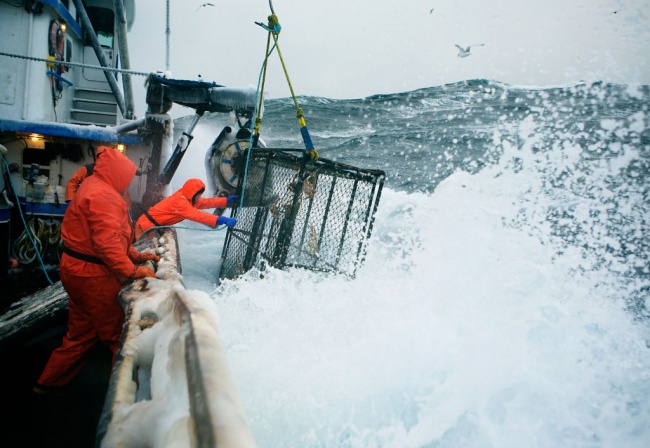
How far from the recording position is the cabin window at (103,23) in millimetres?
9594

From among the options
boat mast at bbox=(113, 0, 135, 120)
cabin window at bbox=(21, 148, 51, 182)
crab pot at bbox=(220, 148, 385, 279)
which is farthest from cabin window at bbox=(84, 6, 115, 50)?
crab pot at bbox=(220, 148, 385, 279)

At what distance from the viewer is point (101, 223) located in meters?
2.70

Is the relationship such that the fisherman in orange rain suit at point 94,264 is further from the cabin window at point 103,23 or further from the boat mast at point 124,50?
the cabin window at point 103,23

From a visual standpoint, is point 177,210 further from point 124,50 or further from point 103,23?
point 103,23

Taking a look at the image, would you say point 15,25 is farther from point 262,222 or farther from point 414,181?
point 414,181

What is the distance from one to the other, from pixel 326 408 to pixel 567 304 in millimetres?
3088

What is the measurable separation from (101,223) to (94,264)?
15.0 inches

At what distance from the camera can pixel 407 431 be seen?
2.51m

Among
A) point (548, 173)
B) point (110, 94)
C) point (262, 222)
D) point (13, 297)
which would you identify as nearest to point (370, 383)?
point (262, 222)

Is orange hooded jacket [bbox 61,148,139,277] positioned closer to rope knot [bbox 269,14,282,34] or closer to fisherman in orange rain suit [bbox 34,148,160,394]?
fisherman in orange rain suit [bbox 34,148,160,394]

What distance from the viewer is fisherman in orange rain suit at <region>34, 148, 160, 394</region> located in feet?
8.89

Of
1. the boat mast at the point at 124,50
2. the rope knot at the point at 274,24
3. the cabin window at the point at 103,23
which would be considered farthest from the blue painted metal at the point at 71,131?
the cabin window at the point at 103,23

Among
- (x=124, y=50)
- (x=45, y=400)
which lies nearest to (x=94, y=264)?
(x=45, y=400)

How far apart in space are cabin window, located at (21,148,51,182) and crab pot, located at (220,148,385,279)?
4.15m
